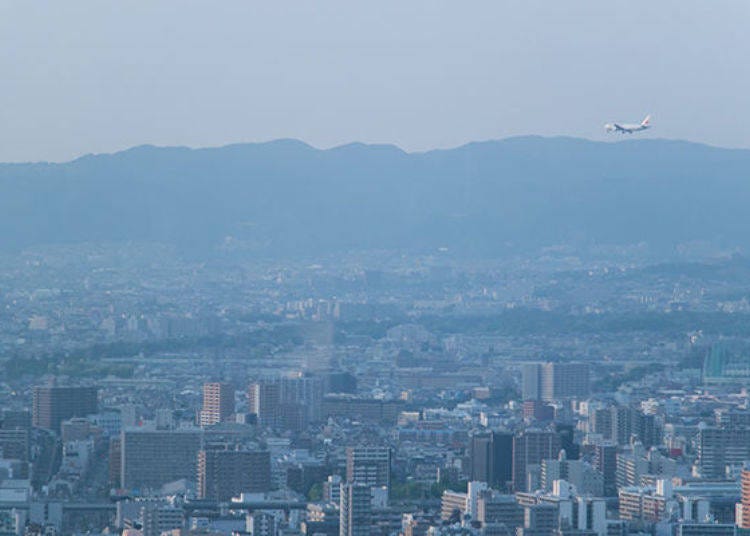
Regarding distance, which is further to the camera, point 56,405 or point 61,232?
point 61,232

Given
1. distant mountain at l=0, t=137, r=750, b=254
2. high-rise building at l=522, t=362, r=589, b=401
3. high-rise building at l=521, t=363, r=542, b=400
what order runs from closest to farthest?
high-rise building at l=521, t=363, r=542, b=400 < high-rise building at l=522, t=362, r=589, b=401 < distant mountain at l=0, t=137, r=750, b=254

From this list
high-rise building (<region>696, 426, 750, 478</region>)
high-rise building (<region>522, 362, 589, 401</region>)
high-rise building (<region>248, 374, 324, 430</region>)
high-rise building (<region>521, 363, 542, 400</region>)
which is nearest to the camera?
high-rise building (<region>696, 426, 750, 478</region>)

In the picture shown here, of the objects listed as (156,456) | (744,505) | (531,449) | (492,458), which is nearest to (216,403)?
(156,456)

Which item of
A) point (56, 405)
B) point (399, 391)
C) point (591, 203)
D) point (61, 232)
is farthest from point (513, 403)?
point (591, 203)

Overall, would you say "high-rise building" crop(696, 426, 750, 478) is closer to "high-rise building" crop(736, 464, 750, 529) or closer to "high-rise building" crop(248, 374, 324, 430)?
"high-rise building" crop(736, 464, 750, 529)

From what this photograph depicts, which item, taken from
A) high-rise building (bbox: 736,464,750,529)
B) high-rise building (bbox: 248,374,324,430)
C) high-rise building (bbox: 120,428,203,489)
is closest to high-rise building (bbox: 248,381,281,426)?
high-rise building (bbox: 248,374,324,430)

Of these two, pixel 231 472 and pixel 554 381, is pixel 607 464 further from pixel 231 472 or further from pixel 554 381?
pixel 554 381

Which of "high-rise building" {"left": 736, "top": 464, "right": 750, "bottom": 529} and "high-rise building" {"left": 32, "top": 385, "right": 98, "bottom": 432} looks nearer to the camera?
"high-rise building" {"left": 736, "top": 464, "right": 750, "bottom": 529}

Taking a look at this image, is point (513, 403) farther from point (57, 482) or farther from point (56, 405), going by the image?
point (57, 482)
